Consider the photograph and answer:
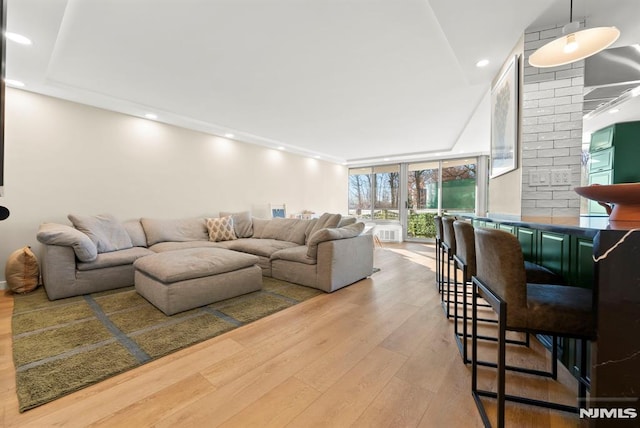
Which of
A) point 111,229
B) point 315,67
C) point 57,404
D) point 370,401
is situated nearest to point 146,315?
point 57,404

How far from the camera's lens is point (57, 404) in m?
1.29

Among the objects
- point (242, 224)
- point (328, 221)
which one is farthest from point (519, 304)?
point (242, 224)

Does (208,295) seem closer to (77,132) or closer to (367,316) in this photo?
(367,316)

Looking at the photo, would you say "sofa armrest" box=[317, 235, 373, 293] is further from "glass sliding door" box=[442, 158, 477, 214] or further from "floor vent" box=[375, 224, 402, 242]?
"glass sliding door" box=[442, 158, 477, 214]

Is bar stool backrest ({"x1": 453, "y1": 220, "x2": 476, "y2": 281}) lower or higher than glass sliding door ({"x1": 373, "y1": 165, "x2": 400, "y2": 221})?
lower

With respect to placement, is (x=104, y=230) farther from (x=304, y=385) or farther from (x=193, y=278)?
(x=304, y=385)

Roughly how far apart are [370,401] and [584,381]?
3.39ft

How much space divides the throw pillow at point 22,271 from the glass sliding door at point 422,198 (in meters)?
7.85

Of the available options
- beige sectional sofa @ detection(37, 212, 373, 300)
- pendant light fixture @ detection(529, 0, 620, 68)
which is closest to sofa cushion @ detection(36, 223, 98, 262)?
beige sectional sofa @ detection(37, 212, 373, 300)

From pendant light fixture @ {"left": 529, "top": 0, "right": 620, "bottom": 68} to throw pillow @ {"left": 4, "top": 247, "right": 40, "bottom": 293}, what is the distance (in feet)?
16.8

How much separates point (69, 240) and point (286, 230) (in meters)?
2.78

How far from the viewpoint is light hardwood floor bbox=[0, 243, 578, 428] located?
1.22 m

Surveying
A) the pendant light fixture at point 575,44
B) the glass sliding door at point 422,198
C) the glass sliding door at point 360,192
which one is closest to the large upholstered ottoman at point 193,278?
the pendant light fixture at point 575,44

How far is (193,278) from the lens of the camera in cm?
247
